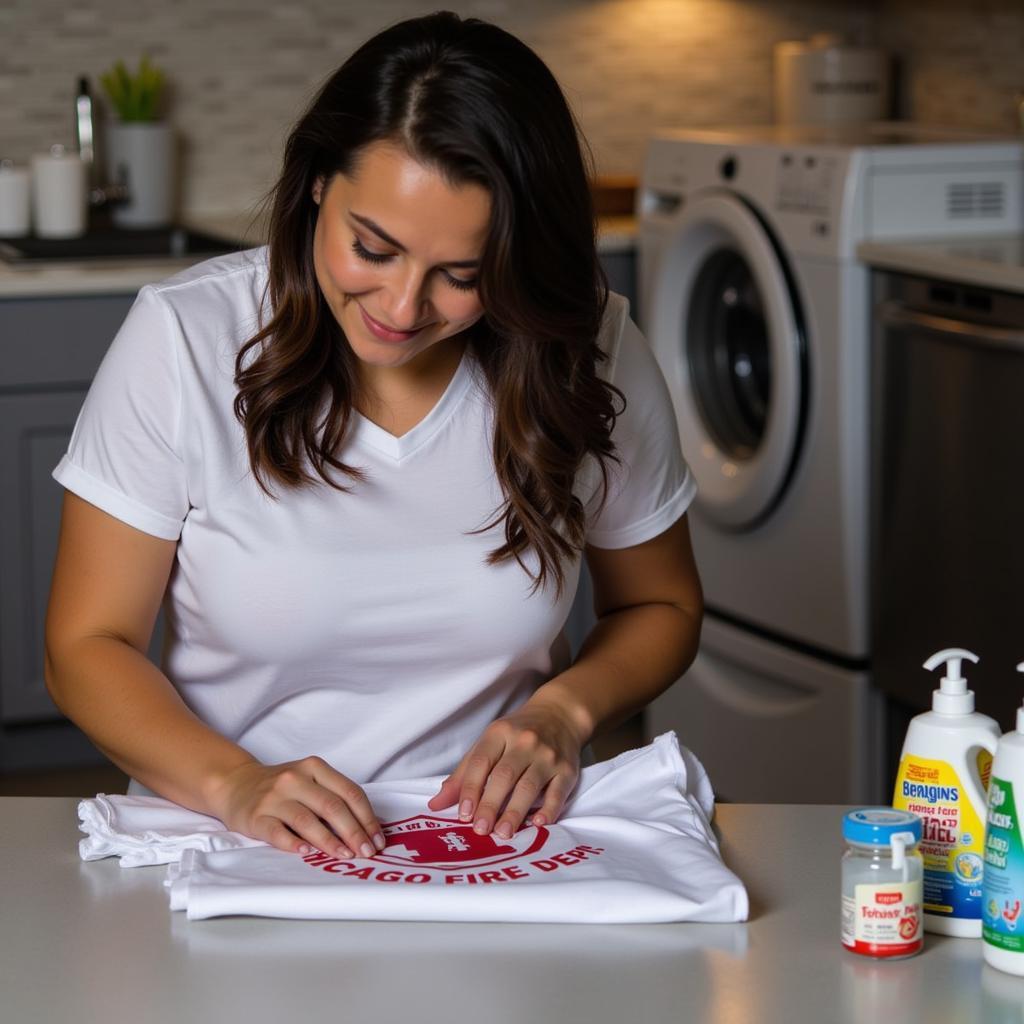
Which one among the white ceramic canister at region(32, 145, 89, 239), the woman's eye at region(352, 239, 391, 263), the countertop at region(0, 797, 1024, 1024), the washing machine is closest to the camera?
the countertop at region(0, 797, 1024, 1024)

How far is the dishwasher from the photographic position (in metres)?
2.31

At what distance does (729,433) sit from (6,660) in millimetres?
1325

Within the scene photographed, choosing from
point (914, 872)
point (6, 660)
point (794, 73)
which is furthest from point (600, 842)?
point (794, 73)

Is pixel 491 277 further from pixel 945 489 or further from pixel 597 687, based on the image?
pixel 945 489

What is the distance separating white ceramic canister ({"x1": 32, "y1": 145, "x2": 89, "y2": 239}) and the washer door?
1.11m

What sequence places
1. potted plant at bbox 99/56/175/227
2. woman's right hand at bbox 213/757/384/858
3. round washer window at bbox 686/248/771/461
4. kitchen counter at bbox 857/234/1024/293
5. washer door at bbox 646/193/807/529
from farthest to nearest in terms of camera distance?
1. potted plant at bbox 99/56/175/227
2. round washer window at bbox 686/248/771/461
3. washer door at bbox 646/193/807/529
4. kitchen counter at bbox 857/234/1024/293
5. woman's right hand at bbox 213/757/384/858

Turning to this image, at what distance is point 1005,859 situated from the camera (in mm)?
890

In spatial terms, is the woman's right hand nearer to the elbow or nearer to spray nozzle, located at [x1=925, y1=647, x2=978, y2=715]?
the elbow

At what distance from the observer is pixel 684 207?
2934mm

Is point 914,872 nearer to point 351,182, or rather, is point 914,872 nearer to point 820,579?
point 351,182

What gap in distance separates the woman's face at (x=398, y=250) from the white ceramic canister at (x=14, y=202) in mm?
2187

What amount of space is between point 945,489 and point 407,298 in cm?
150

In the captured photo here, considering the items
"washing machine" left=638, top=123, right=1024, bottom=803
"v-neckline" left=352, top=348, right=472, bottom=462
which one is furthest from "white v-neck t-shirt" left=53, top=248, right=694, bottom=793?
"washing machine" left=638, top=123, right=1024, bottom=803

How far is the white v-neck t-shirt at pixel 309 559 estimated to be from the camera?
4.14 ft
